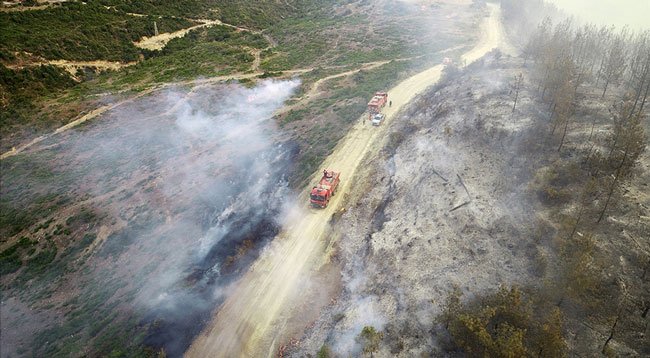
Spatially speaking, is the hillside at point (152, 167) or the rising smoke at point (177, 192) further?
the rising smoke at point (177, 192)

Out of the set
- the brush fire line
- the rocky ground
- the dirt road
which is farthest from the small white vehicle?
the brush fire line

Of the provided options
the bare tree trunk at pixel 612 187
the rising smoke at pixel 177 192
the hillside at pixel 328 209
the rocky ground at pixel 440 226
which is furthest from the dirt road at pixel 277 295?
the bare tree trunk at pixel 612 187

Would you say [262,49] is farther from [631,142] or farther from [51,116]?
[631,142]

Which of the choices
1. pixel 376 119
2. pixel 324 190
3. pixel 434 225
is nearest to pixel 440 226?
pixel 434 225

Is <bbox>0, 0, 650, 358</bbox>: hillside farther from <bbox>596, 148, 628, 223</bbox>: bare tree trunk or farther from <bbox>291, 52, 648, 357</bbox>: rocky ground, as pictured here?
<bbox>596, 148, 628, 223</bbox>: bare tree trunk

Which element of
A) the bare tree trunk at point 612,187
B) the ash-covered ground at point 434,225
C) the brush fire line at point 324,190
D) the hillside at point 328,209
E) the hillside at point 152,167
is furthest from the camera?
the brush fire line at point 324,190

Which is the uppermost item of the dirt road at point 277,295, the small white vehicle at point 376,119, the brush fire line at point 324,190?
the small white vehicle at point 376,119

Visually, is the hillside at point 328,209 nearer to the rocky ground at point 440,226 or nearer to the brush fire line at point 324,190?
the rocky ground at point 440,226
